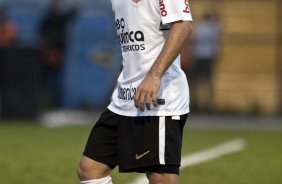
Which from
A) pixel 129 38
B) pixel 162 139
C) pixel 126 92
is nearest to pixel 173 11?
pixel 129 38

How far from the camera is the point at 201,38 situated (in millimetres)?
21156

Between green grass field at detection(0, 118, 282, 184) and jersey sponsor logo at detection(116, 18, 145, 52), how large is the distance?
3.47 metres

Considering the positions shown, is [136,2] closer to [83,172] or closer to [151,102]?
[151,102]

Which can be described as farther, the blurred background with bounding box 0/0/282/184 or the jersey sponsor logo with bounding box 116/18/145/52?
the blurred background with bounding box 0/0/282/184

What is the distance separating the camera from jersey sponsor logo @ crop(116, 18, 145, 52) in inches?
251

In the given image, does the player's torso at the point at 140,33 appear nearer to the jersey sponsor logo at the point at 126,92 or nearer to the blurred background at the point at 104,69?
the jersey sponsor logo at the point at 126,92

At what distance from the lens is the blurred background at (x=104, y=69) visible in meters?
17.7

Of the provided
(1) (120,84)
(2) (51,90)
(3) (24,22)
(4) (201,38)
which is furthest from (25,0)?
(1) (120,84)

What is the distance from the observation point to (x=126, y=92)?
21.5 feet

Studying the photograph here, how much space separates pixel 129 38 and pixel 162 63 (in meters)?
0.43

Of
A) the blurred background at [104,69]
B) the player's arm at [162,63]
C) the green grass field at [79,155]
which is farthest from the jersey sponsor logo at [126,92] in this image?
the blurred background at [104,69]

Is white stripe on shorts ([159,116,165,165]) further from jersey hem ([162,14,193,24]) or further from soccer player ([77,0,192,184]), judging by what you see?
jersey hem ([162,14,193,24])

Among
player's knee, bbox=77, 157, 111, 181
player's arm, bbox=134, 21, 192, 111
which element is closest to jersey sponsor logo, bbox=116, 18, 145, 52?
player's arm, bbox=134, 21, 192, 111

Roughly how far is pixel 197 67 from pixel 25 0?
16.0ft
